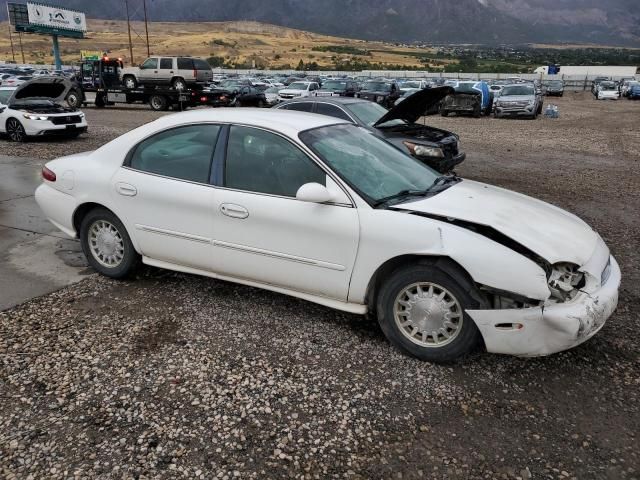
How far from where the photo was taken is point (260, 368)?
11.1 feet

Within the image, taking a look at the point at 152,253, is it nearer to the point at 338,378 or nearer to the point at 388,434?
the point at 338,378

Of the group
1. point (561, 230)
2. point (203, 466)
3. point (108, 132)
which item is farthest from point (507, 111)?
point (203, 466)

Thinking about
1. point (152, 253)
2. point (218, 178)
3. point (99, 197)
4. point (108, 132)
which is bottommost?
point (108, 132)

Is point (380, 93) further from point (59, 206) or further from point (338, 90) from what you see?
point (59, 206)

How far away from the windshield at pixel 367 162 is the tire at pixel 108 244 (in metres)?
1.81

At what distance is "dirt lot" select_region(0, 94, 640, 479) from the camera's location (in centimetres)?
261

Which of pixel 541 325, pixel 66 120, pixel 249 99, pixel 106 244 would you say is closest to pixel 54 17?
pixel 249 99

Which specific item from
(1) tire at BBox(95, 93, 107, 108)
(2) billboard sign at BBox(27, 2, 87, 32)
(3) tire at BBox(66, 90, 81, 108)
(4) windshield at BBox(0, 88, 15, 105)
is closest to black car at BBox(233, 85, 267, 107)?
(1) tire at BBox(95, 93, 107, 108)

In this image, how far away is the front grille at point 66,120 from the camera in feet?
45.8

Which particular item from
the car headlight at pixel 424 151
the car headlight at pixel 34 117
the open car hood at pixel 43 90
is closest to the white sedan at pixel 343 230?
the car headlight at pixel 424 151

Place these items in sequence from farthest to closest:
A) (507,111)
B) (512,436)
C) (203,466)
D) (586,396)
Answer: (507,111)
(586,396)
(512,436)
(203,466)

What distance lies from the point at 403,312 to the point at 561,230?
119 centimetres

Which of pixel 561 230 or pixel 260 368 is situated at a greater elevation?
pixel 561 230

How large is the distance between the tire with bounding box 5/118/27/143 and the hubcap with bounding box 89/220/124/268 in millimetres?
11088
